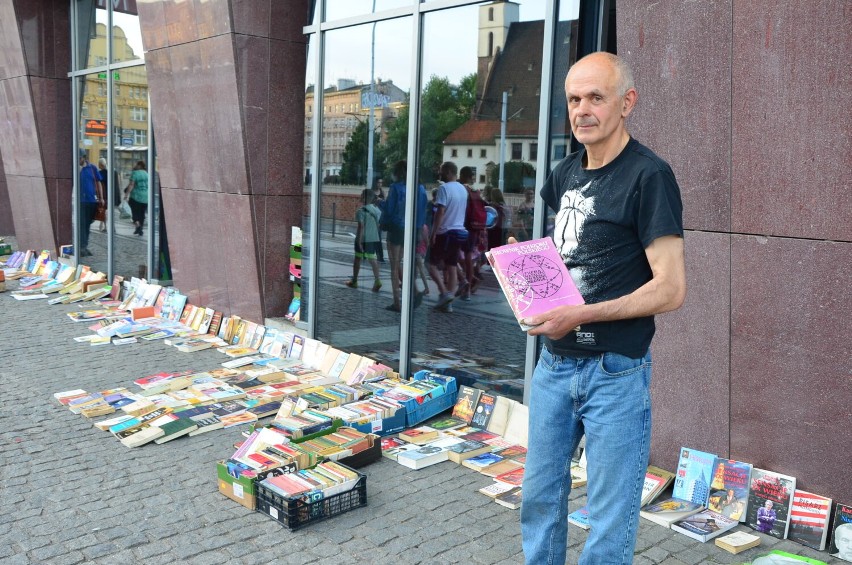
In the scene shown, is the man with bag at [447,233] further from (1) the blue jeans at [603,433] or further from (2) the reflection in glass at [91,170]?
(2) the reflection in glass at [91,170]

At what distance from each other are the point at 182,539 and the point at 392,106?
4.06 meters

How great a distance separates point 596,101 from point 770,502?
8.86 feet

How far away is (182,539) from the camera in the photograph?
13.4ft

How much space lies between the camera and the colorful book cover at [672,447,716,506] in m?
4.57

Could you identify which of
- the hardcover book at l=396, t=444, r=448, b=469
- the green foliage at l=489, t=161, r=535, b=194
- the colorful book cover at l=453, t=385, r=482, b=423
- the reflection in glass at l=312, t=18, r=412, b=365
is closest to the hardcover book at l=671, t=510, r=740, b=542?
the hardcover book at l=396, t=444, r=448, b=469

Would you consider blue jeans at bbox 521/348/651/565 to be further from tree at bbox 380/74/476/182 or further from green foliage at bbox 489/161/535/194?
tree at bbox 380/74/476/182

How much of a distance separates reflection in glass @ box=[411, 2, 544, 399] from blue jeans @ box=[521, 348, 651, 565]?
2952mm

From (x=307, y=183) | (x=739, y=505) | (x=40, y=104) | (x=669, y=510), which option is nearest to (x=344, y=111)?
(x=307, y=183)

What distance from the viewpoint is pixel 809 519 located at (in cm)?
417

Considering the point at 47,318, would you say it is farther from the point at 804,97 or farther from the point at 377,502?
the point at 804,97

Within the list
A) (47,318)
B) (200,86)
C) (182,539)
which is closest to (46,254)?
(47,318)

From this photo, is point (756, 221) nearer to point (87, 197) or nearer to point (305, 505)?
point (305, 505)

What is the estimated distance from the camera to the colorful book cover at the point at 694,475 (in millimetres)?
4574

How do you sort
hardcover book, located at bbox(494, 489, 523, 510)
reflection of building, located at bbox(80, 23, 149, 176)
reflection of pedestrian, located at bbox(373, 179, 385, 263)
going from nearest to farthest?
1. hardcover book, located at bbox(494, 489, 523, 510)
2. reflection of pedestrian, located at bbox(373, 179, 385, 263)
3. reflection of building, located at bbox(80, 23, 149, 176)
